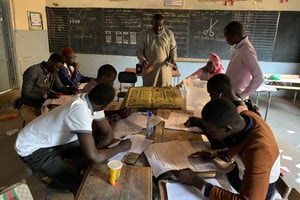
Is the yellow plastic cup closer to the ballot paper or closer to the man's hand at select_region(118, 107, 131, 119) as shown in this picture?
the ballot paper

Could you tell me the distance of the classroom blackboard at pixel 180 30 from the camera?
5184 millimetres

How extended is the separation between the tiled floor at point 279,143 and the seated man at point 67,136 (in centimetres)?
74

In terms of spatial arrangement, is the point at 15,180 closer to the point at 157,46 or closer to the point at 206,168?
the point at 206,168

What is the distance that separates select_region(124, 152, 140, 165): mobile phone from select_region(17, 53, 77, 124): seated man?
1814mm

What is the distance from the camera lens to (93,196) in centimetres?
102

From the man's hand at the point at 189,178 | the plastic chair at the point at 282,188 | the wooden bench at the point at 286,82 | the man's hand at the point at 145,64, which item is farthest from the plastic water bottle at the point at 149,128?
the wooden bench at the point at 286,82

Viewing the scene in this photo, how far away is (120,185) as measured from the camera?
43.1 inches

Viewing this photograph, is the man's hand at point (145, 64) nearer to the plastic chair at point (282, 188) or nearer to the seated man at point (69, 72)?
the seated man at point (69, 72)

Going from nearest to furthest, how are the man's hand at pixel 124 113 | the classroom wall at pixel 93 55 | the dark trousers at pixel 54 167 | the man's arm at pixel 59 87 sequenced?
the dark trousers at pixel 54 167 < the man's hand at pixel 124 113 < the man's arm at pixel 59 87 < the classroom wall at pixel 93 55

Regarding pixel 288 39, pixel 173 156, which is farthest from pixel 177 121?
pixel 288 39

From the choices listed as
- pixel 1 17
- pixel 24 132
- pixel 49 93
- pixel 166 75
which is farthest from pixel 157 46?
pixel 1 17

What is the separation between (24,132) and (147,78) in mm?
2235

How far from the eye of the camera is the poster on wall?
16.6 feet

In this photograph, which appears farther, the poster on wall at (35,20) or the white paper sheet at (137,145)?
the poster on wall at (35,20)
